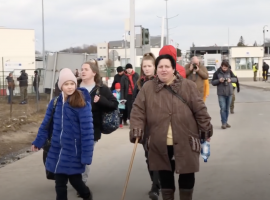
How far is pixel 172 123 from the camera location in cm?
484

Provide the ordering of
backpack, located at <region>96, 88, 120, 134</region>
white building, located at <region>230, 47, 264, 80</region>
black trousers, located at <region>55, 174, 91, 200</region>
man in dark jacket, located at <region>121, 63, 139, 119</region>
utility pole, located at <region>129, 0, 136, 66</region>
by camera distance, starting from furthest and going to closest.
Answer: white building, located at <region>230, 47, 264, 80</region>
utility pole, located at <region>129, 0, 136, 66</region>
man in dark jacket, located at <region>121, 63, 139, 119</region>
backpack, located at <region>96, 88, 120, 134</region>
black trousers, located at <region>55, 174, 91, 200</region>

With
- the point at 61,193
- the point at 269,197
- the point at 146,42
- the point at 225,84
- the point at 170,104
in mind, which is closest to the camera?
the point at 170,104

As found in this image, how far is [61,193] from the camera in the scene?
5.20m

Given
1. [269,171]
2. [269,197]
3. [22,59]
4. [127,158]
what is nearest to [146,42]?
[127,158]

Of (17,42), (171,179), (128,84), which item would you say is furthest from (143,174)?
(17,42)

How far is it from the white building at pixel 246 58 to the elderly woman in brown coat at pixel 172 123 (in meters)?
58.9

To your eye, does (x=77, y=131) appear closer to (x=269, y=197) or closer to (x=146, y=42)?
(x=269, y=197)

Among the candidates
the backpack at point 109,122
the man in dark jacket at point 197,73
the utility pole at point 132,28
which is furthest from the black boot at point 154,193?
the utility pole at point 132,28

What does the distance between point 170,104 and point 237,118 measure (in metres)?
10.7

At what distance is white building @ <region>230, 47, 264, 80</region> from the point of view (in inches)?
2473

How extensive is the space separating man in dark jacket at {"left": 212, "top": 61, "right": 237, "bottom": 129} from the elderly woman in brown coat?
302 inches

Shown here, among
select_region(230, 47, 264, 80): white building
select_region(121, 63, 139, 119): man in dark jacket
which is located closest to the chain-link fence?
select_region(121, 63, 139, 119): man in dark jacket

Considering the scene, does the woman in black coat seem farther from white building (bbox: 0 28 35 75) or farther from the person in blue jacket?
white building (bbox: 0 28 35 75)

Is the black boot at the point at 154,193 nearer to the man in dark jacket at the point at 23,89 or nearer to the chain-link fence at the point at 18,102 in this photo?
the chain-link fence at the point at 18,102
